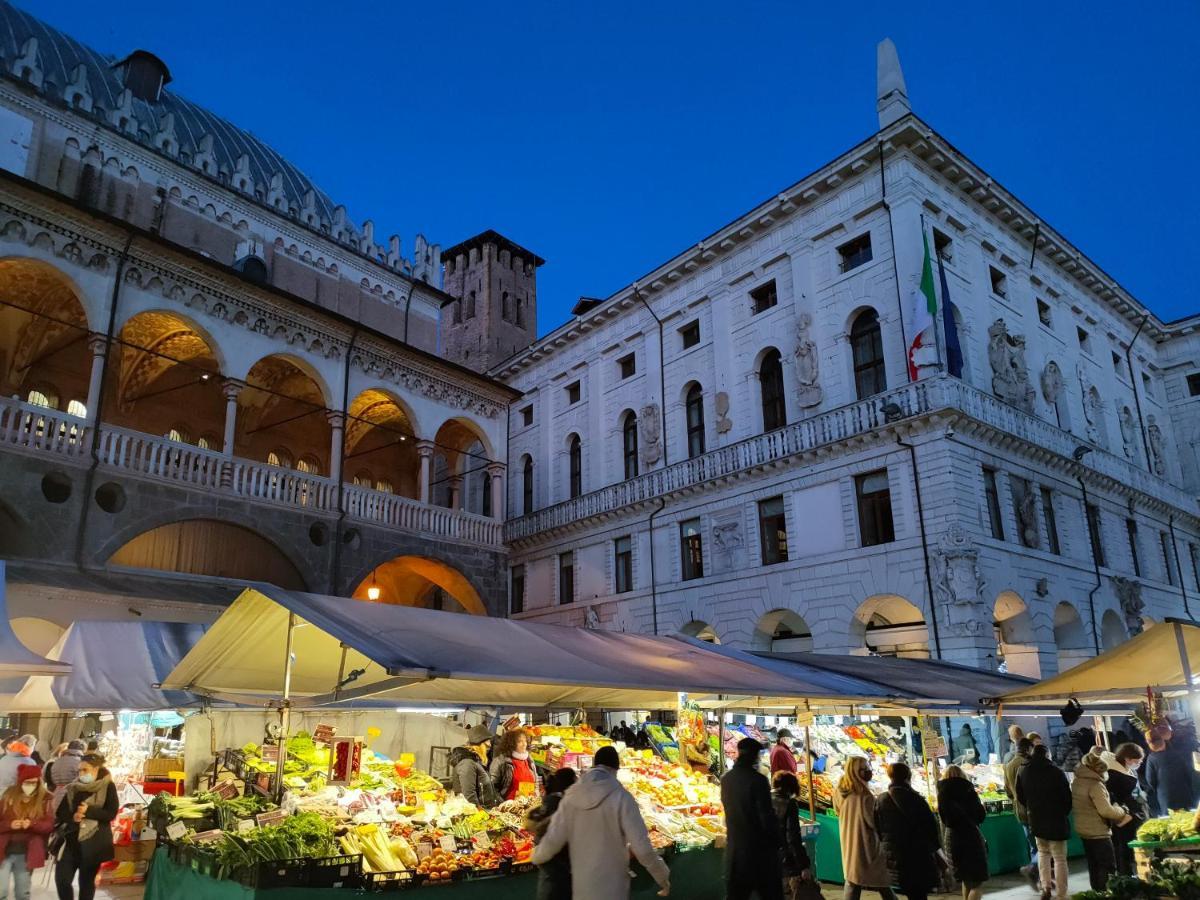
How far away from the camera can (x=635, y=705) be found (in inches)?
408

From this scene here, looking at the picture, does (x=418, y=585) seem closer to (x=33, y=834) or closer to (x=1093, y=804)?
(x=33, y=834)

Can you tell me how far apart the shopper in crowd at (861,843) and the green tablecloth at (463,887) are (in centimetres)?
149

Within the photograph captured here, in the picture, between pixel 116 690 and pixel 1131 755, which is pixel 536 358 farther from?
pixel 1131 755

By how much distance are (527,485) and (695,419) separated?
8164mm

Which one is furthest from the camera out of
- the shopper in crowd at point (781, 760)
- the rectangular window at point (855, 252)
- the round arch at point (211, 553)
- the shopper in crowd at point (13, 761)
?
the rectangular window at point (855, 252)

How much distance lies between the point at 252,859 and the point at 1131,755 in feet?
28.0

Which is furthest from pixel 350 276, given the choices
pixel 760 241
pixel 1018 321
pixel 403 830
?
pixel 403 830

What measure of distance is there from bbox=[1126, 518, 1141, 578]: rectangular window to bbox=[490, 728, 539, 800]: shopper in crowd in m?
20.5

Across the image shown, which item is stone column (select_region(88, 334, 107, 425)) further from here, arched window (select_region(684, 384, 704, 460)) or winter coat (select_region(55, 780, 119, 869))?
arched window (select_region(684, 384, 704, 460))

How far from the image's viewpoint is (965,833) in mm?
7637

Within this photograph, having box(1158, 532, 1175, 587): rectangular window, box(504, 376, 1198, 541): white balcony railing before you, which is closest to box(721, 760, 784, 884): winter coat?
box(504, 376, 1198, 541): white balcony railing

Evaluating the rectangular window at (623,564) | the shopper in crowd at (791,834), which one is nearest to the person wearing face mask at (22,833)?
the shopper in crowd at (791,834)

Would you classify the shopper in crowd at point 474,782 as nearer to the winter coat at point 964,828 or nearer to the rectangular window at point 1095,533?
the winter coat at point 964,828

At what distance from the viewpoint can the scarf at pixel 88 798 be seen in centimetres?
769
